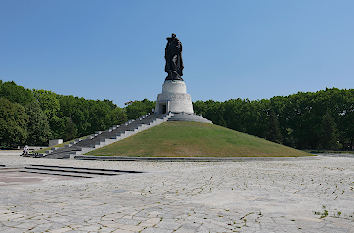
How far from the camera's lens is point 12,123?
177ft

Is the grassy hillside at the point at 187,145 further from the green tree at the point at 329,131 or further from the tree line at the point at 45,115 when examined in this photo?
the green tree at the point at 329,131

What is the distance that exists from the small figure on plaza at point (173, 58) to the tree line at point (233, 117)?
29445 mm

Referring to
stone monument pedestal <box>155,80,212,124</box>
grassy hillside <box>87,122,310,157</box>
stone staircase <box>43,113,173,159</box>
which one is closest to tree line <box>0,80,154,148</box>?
stone staircase <box>43,113,173,159</box>

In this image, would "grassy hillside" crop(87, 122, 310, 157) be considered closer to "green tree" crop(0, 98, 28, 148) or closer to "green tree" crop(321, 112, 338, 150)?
"green tree" crop(0, 98, 28, 148)

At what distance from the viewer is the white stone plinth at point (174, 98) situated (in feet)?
160

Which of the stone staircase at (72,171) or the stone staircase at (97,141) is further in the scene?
the stone staircase at (97,141)

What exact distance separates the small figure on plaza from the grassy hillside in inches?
482

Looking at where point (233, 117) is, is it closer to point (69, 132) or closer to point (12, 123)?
point (69, 132)

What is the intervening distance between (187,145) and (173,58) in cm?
2181

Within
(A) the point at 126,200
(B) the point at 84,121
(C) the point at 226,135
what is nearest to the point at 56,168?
(A) the point at 126,200

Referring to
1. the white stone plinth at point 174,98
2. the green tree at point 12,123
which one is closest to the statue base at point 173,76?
the white stone plinth at point 174,98

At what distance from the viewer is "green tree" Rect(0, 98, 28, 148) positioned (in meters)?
53.5

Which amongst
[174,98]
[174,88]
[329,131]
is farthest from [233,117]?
[174,98]

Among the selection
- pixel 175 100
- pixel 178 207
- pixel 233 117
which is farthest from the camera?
pixel 233 117
